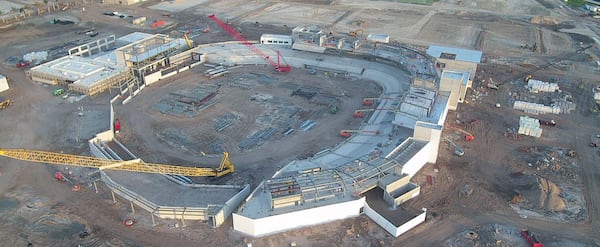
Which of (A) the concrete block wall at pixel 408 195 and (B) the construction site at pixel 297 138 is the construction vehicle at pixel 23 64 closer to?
(B) the construction site at pixel 297 138

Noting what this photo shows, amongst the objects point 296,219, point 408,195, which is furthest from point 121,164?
point 408,195

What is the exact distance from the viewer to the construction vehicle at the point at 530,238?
1160 inches

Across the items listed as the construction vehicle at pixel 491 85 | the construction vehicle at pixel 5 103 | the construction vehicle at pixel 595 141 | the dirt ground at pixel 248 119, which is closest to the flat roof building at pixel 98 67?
the dirt ground at pixel 248 119

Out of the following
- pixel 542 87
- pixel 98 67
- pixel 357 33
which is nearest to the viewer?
pixel 542 87

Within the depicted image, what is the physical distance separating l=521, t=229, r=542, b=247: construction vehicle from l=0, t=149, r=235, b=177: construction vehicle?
23068 millimetres

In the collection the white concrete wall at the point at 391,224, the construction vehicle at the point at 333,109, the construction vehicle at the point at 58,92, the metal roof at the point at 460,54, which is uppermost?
the metal roof at the point at 460,54

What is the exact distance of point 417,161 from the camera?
122 ft

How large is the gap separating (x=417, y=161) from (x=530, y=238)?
10.4 meters

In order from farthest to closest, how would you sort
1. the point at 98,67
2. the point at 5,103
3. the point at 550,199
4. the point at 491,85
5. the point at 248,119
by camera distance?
the point at 98,67 < the point at 491,85 < the point at 5,103 < the point at 248,119 < the point at 550,199

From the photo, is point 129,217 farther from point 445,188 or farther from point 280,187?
point 445,188

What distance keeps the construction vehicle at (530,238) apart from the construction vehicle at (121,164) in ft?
75.7

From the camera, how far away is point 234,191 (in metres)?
33.8

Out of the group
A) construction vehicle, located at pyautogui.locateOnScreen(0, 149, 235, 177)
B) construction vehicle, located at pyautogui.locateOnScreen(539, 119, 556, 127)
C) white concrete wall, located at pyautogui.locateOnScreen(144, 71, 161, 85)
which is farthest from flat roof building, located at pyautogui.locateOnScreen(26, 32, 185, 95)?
construction vehicle, located at pyautogui.locateOnScreen(539, 119, 556, 127)

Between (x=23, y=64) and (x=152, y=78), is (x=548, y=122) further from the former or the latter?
(x=23, y=64)
